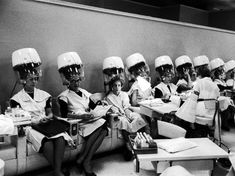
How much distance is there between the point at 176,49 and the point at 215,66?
3.03 feet

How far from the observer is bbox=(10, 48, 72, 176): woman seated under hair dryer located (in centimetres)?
283

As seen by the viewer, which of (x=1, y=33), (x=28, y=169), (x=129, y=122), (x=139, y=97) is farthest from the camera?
(x=139, y=97)

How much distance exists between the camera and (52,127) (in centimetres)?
297

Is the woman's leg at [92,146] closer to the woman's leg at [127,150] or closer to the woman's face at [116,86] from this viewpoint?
the woman's leg at [127,150]

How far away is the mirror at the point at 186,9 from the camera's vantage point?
734cm

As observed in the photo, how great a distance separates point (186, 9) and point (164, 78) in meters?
3.91

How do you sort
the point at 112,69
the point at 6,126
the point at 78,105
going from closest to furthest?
the point at 6,126, the point at 78,105, the point at 112,69

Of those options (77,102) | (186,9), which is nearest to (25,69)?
(77,102)

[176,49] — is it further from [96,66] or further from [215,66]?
[96,66]

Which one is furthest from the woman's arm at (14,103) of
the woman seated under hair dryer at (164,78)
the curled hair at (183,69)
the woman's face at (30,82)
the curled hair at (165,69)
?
the curled hair at (183,69)

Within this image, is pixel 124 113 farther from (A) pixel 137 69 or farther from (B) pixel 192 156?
(B) pixel 192 156

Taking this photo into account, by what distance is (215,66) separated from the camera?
5871mm

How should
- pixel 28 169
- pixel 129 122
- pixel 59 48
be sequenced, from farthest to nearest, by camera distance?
pixel 59 48
pixel 129 122
pixel 28 169

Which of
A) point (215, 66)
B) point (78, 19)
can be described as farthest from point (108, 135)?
point (215, 66)
